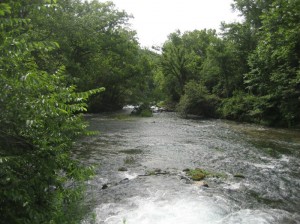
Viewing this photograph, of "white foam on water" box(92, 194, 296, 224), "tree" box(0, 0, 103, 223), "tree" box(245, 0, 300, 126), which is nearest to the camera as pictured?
"tree" box(0, 0, 103, 223)

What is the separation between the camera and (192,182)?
9.55 metres


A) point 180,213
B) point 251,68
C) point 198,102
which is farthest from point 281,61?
point 180,213

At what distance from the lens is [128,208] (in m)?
7.39

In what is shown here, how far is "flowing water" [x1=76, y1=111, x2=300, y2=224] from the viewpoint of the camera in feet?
23.1

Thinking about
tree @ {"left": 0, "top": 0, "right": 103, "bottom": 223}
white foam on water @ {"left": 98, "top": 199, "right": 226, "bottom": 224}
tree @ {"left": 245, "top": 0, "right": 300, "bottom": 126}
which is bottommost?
white foam on water @ {"left": 98, "top": 199, "right": 226, "bottom": 224}

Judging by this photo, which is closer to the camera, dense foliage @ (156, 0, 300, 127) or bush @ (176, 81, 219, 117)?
dense foliage @ (156, 0, 300, 127)

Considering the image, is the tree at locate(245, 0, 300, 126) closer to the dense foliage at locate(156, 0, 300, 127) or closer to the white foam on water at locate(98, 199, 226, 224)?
the dense foliage at locate(156, 0, 300, 127)

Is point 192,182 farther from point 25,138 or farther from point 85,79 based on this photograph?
point 85,79

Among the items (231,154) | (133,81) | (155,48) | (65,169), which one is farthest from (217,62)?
(65,169)

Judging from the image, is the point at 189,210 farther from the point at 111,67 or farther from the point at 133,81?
the point at 133,81

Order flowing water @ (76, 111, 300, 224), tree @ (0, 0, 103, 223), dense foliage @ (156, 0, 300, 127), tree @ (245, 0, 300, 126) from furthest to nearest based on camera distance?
dense foliage @ (156, 0, 300, 127), tree @ (245, 0, 300, 126), flowing water @ (76, 111, 300, 224), tree @ (0, 0, 103, 223)

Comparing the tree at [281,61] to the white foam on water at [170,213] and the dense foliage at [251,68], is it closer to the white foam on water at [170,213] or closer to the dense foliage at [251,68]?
the dense foliage at [251,68]

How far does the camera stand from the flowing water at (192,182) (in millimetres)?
7051

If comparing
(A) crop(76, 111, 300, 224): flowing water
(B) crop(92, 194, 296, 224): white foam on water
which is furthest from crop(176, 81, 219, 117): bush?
(B) crop(92, 194, 296, 224): white foam on water
